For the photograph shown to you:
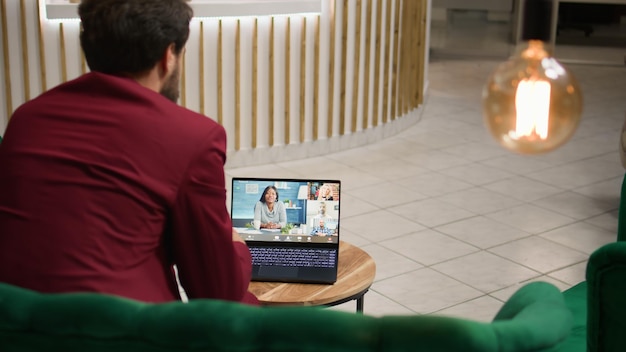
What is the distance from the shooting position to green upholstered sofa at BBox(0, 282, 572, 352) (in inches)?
59.4

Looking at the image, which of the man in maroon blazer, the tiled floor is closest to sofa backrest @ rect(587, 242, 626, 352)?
the man in maroon blazer

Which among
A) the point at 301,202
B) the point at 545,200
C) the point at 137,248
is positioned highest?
the point at 137,248

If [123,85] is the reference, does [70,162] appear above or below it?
below

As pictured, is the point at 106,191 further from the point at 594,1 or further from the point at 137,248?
the point at 594,1

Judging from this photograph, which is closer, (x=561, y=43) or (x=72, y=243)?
(x=72, y=243)

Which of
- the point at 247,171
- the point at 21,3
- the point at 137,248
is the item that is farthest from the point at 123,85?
the point at 247,171

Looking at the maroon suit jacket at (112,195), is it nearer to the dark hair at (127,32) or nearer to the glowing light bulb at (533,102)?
the dark hair at (127,32)

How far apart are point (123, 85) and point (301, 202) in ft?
4.45

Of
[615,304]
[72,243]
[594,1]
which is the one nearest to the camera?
[72,243]

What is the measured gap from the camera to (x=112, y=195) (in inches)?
78.3

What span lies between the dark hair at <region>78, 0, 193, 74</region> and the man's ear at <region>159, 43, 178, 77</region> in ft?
0.05

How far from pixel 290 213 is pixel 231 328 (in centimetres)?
182

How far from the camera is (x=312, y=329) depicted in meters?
1.53

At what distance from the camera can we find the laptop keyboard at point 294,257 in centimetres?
326
